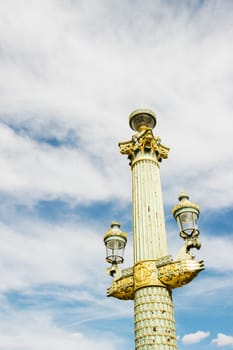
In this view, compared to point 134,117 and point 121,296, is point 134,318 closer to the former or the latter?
point 121,296

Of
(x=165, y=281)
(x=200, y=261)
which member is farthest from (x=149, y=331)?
(x=200, y=261)

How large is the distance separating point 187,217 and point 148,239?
191cm

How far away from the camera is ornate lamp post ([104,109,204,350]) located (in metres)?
13.4

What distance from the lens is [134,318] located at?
13977 millimetres

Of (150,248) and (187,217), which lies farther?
(150,248)

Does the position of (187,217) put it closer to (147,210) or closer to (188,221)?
(188,221)

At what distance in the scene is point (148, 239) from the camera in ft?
49.8

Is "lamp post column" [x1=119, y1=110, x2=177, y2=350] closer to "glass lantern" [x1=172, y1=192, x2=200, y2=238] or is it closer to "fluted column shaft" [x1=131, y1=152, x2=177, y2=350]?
"fluted column shaft" [x1=131, y1=152, x2=177, y2=350]

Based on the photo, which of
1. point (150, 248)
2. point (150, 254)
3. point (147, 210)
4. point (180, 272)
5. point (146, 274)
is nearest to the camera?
point (180, 272)

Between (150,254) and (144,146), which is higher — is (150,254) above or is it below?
below

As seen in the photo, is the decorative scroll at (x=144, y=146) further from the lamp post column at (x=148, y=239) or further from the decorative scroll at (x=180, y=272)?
the decorative scroll at (x=180, y=272)

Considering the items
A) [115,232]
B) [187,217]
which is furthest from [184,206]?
[115,232]

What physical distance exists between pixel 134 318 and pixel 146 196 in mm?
4907

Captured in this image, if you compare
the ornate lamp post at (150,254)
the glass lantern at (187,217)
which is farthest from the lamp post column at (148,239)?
the glass lantern at (187,217)
